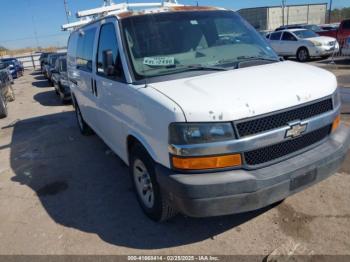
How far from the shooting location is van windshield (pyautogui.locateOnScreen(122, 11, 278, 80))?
11.6 ft

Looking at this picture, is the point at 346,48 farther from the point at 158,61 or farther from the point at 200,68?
the point at 158,61

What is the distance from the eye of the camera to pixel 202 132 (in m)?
2.67

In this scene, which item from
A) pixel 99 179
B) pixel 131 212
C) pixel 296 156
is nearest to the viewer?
pixel 296 156

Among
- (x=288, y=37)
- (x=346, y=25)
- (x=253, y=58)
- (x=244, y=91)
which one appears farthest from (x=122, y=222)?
(x=346, y=25)

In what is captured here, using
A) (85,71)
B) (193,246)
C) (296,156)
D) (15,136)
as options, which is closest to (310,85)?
(296,156)

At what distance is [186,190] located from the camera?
2693mm

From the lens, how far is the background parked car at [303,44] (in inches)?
671

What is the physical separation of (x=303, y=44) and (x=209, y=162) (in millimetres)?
16806

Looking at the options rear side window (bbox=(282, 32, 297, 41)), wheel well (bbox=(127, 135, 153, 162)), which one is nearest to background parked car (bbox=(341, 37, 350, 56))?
rear side window (bbox=(282, 32, 297, 41))

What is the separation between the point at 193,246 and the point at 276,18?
70.9 meters

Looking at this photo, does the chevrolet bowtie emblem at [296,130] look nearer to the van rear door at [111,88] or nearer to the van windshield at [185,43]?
the van windshield at [185,43]

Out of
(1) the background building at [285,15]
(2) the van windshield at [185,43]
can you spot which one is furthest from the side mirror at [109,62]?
(1) the background building at [285,15]

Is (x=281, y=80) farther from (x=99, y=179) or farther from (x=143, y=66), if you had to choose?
(x=99, y=179)

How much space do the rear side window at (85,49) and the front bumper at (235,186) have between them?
284 cm
